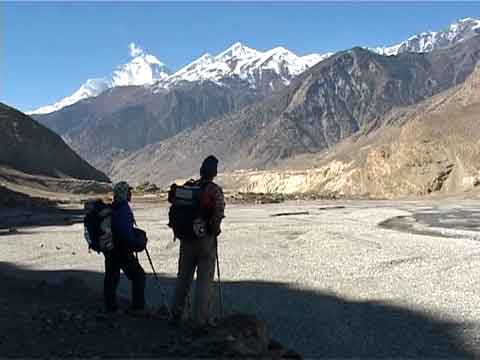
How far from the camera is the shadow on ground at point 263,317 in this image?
7678 millimetres

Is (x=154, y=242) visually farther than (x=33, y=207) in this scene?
No

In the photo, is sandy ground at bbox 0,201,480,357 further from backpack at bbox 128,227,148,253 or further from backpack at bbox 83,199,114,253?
backpack at bbox 83,199,114,253

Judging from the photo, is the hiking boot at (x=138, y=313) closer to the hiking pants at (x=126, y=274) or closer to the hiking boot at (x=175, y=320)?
the hiking pants at (x=126, y=274)

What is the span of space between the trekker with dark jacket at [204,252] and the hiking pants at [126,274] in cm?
73

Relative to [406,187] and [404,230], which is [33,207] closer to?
[404,230]

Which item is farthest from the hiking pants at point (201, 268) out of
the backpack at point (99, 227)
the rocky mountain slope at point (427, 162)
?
the rocky mountain slope at point (427, 162)

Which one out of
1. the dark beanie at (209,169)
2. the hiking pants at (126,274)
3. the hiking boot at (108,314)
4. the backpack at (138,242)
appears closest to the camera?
the dark beanie at (209,169)

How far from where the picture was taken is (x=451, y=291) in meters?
13.8

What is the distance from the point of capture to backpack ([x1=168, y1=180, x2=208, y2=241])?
868 centimetres

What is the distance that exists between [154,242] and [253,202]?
47274 millimetres

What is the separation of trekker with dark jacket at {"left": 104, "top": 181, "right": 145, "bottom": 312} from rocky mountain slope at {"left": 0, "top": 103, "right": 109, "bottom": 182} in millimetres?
82475

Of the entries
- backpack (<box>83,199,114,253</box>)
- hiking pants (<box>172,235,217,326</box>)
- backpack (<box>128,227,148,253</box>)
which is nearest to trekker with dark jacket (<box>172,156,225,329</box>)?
hiking pants (<box>172,235,217,326</box>)

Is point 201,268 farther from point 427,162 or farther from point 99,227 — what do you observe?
point 427,162

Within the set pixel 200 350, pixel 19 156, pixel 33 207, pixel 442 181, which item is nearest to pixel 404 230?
pixel 200 350
